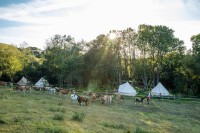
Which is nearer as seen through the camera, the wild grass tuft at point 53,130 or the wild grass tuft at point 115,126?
the wild grass tuft at point 53,130

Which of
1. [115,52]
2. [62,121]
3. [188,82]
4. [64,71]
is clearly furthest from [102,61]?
[62,121]

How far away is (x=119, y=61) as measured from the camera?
5966cm

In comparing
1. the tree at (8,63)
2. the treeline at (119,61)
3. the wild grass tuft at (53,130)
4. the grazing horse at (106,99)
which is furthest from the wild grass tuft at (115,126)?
the tree at (8,63)

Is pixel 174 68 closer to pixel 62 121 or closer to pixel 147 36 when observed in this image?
pixel 147 36

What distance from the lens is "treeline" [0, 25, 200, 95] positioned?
168ft

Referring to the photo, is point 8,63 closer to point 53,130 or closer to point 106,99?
point 106,99

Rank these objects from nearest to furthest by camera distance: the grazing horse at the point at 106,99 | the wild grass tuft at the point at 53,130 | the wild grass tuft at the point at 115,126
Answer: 1. the wild grass tuft at the point at 53,130
2. the wild grass tuft at the point at 115,126
3. the grazing horse at the point at 106,99

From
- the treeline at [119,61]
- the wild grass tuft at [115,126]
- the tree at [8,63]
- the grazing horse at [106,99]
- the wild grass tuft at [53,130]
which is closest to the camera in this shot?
the wild grass tuft at [53,130]

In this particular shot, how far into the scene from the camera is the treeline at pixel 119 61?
168 feet

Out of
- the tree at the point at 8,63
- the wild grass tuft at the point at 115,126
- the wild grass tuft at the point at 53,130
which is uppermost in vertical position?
the tree at the point at 8,63

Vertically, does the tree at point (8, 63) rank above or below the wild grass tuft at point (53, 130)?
above

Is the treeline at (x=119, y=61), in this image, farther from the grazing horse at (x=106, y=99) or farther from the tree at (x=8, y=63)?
the grazing horse at (x=106, y=99)

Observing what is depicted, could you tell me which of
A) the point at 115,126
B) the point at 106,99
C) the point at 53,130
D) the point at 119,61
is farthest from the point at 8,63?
the point at 53,130

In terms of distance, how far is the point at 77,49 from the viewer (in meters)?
59.8
